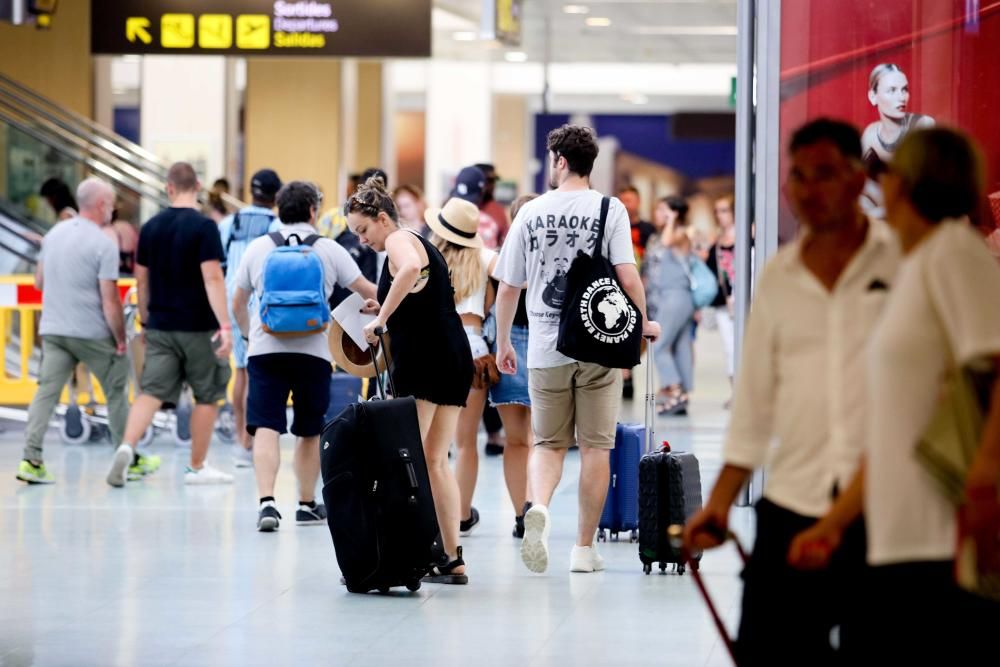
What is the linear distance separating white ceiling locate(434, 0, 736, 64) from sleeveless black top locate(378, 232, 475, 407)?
16768 millimetres

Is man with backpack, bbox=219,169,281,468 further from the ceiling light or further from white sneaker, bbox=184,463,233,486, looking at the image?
the ceiling light

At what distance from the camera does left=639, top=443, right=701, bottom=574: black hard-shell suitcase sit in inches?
266

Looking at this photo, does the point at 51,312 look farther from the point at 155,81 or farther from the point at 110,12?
the point at 155,81

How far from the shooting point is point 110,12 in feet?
45.4

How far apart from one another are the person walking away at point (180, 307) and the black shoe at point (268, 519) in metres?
1.31

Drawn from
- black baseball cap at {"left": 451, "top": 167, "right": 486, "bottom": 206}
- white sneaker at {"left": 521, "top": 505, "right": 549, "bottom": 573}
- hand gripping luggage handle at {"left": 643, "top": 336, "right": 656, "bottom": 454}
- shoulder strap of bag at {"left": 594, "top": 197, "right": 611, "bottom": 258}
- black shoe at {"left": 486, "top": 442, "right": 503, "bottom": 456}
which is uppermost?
black baseball cap at {"left": 451, "top": 167, "right": 486, "bottom": 206}

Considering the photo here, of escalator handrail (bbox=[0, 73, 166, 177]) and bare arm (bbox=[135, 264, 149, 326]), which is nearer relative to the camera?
bare arm (bbox=[135, 264, 149, 326])

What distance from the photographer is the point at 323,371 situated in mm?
8062

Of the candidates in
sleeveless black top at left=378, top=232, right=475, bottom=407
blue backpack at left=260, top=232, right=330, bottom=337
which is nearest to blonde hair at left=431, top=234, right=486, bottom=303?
blue backpack at left=260, top=232, right=330, bottom=337

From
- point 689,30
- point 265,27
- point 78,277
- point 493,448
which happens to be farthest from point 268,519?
point 689,30

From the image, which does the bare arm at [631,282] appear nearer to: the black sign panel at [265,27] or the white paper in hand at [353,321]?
the white paper in hand at [353,321]

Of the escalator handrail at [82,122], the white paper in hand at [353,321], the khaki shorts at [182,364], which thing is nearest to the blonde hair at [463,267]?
the white paper in hand at [353,321]

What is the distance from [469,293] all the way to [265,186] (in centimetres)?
267

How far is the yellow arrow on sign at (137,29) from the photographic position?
13.9 m
